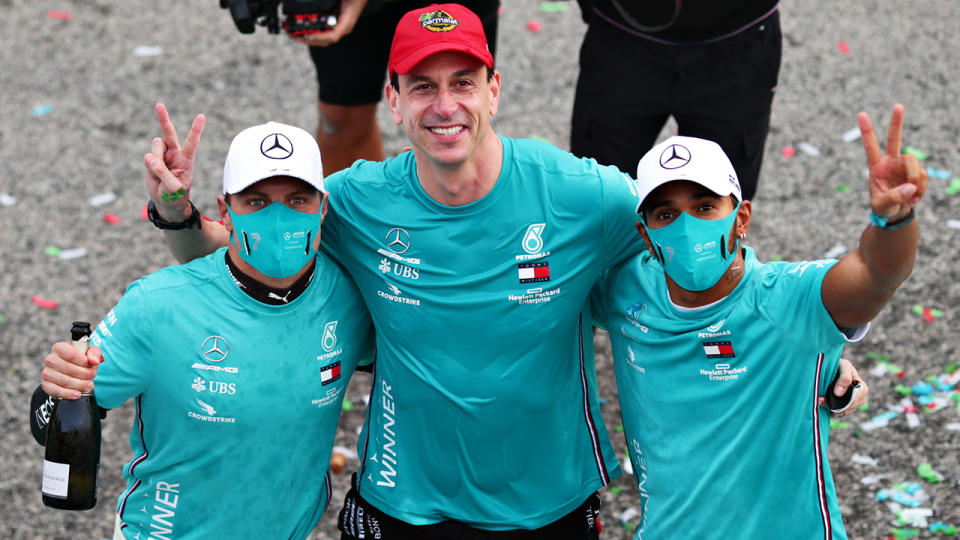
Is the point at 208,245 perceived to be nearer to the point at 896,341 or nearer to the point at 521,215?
the point at 521,215

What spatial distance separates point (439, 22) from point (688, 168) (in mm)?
1159

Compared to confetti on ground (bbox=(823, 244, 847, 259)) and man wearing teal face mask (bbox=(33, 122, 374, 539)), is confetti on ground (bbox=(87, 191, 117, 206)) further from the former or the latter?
confetti on ground (bbox=(823, 244, 847, 259))

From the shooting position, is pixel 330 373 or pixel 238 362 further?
pixel 330 373

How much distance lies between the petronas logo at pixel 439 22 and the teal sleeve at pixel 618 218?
833 mm

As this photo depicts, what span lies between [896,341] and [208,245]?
4.55m

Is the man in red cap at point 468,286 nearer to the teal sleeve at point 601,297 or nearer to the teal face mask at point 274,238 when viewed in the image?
the teal sleeve at point 601,297

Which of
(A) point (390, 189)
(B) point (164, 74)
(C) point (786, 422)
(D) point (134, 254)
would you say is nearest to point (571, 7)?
(B) point (164, 74)

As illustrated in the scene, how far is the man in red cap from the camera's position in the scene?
A: 4289mm

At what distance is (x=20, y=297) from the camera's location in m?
7.70

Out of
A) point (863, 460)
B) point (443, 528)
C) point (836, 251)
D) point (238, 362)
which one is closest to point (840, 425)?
point (863, 460)

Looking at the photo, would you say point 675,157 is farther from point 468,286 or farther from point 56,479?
point 56,479

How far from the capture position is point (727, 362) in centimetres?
396

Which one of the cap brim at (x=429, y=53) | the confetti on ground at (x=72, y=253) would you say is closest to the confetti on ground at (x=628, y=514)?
the cap brim at (x=429, y=53)

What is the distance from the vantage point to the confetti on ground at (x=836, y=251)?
25.4 ft
